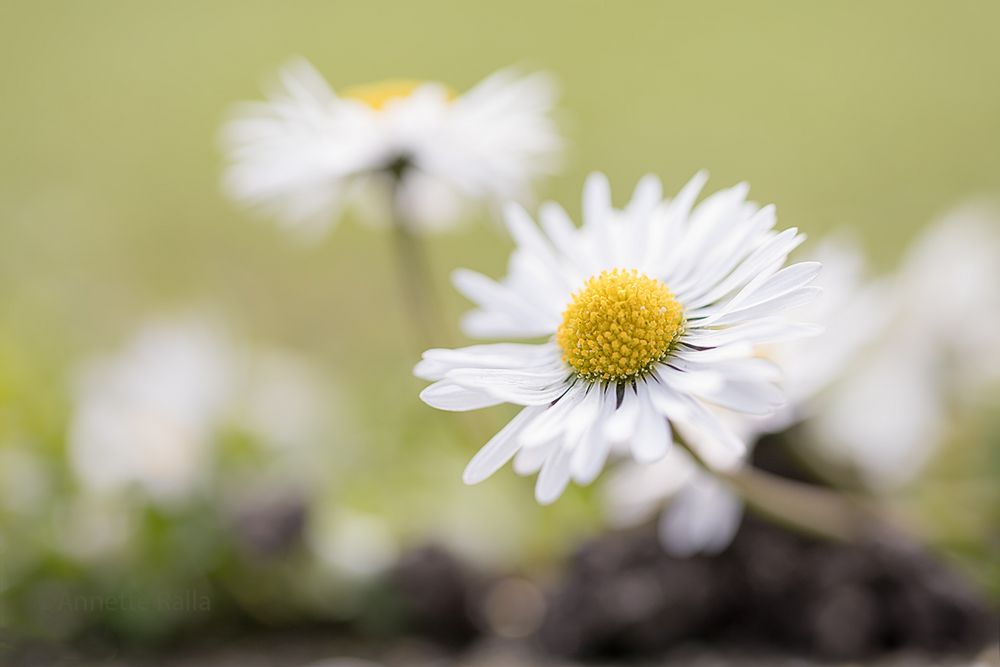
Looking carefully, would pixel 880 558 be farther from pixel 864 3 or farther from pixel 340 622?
pixel 864 3

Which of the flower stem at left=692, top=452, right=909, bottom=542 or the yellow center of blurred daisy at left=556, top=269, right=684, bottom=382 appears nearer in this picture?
the yellow center of blurred daisy at left=556, top=269, right=684, bottom=382

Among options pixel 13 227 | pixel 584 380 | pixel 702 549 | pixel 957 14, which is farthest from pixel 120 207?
pixel 957 14

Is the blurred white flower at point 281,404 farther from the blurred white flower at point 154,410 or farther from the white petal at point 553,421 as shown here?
the white petal at point 553,421

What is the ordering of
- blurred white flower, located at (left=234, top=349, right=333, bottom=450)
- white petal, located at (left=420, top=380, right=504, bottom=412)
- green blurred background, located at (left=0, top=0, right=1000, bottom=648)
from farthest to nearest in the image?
green blurred background, located at (left=0, top=0, right=1000, bottom=648)
blurred white flower, located at (left=234, top=349, right=333, bottom=450)
white petal, located at (left=420, top=380, right=504, bottom=412)

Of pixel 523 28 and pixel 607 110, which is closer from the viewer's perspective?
Result: pixel 607 110

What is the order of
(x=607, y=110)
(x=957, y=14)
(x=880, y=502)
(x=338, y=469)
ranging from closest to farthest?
1. (x=880, y=502)
2. (x=338, y=469)
3. (x=607, y=110)
4. (x=957, y=14)

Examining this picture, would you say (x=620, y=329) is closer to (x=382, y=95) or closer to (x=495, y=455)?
(x=495, y=455)

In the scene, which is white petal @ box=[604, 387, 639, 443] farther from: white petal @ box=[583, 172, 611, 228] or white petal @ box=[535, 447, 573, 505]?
white petal @ box=[583, 172, 611, 228]

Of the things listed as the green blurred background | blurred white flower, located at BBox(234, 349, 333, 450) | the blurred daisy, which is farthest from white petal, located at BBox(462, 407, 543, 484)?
blurred white flower, located at BBox(234, 349, 333, 450)
